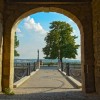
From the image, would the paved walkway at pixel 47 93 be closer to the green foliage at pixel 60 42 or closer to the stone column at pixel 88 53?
the stone column at pixel 88 53

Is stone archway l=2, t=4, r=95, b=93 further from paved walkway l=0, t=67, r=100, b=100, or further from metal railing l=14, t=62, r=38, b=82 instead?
metal railing l=14, t=62, r=38, b=82

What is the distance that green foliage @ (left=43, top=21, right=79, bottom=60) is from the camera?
4828 centimetres

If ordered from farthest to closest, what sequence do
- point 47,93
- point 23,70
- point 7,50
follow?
point 23,70, point 7,50, point 47,93

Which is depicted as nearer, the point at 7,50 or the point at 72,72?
the point at 7,50

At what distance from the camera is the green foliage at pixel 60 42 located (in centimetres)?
4828

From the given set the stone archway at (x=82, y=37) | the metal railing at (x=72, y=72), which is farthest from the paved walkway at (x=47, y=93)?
the metal railing at (x=72, y=72)

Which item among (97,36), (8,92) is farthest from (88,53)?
(8,92)

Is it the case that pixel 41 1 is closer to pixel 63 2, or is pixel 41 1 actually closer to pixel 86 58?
pixel 63 2

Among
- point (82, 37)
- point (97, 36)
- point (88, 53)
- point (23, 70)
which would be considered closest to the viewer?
point (97, 36)

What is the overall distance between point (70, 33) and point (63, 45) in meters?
3.94

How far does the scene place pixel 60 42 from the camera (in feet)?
162

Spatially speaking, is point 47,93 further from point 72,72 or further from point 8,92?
point 72,72

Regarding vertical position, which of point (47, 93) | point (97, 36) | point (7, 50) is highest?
point (97, 36)

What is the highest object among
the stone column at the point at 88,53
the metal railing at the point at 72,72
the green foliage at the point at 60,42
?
the green foliage at the point at 60,42
